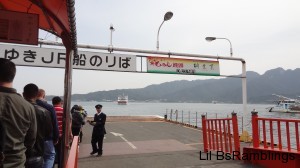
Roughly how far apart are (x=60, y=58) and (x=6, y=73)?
25.6 feet

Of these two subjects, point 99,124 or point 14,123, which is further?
point 99,124

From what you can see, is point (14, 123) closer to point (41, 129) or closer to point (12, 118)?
point (12, 118)

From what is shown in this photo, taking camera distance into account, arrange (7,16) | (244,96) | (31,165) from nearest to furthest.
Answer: (31,165)
(7,16)
(244,96)

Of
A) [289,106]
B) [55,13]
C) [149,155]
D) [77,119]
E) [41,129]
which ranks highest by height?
[55,13]

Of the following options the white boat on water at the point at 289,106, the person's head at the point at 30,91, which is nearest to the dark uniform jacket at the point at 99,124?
the person's head at the point at 30,91

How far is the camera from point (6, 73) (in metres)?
2.45

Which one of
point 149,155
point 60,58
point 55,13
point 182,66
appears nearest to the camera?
point 55,13

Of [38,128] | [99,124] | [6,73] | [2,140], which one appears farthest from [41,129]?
[99,124]

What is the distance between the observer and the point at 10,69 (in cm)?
251

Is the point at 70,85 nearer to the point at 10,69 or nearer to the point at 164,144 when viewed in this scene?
the point at 10,69

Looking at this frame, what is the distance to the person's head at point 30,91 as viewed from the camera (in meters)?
3.86

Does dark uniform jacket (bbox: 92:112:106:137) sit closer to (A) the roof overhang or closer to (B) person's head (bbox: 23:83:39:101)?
(A) the roof overhang

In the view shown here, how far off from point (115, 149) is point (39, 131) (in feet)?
23.5

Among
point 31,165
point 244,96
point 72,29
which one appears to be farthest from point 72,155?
point 244,96
